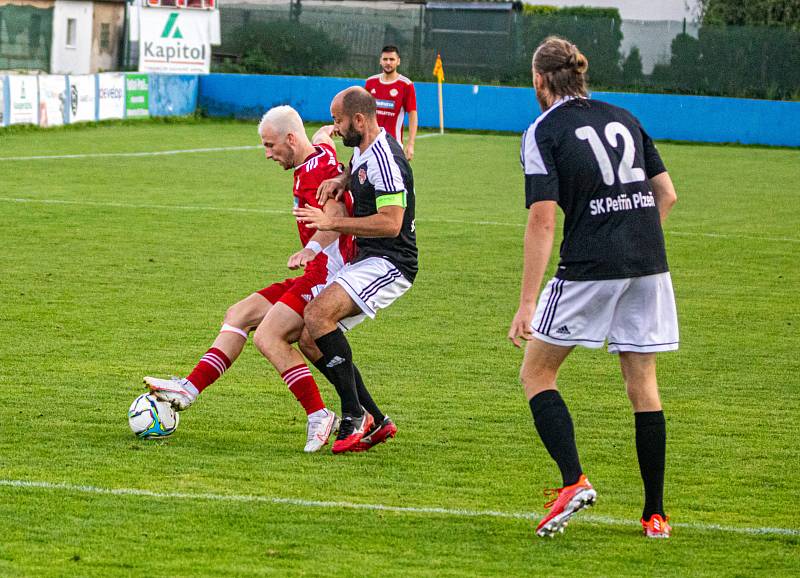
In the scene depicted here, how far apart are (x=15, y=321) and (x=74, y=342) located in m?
0.87

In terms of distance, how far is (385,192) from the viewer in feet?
20.1

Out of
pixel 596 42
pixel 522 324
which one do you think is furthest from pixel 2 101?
pixel 522 324

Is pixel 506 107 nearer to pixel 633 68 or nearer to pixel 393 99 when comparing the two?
pixel 633 68

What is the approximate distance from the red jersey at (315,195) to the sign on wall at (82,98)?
2233 cm

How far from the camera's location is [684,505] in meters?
5.59

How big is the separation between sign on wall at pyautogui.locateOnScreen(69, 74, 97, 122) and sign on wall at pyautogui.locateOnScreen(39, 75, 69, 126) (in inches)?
10.4

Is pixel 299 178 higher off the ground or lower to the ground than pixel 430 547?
higher

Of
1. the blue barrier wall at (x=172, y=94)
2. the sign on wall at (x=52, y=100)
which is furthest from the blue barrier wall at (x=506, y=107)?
the sign on wall at (x=52, y=100)

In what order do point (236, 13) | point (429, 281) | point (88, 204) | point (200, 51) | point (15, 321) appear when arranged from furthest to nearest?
point (236, 13), point (200, 51), point (88, 204), point (429, 281), point (15, 321)

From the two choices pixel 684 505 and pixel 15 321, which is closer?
pixel 684 505

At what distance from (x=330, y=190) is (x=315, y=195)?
178mm

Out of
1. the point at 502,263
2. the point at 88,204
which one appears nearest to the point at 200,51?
the point at 88,204

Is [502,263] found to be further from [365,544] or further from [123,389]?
[365,544]

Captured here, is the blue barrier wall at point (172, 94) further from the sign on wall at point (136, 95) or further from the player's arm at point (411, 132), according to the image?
the player's arm at point (411, 132)
